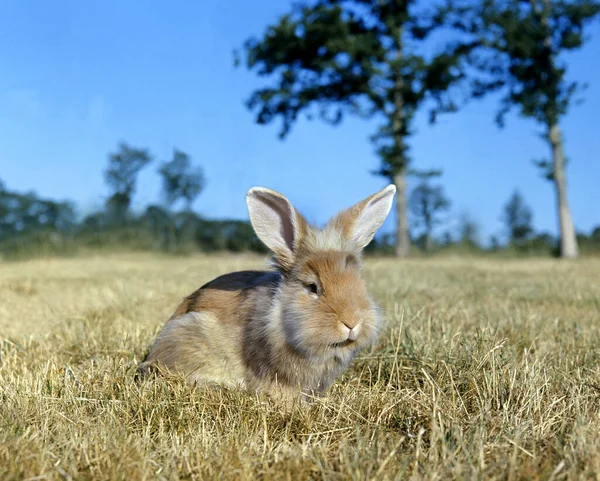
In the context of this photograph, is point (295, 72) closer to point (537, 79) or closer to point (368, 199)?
point (537, 79)

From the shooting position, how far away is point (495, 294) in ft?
22.2

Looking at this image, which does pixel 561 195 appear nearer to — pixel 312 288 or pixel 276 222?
pixel 276 222

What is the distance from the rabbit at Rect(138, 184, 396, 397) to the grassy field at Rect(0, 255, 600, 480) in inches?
5.7

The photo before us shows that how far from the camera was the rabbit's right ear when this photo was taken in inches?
119

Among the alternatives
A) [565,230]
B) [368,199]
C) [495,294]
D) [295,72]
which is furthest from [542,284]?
[295,72]

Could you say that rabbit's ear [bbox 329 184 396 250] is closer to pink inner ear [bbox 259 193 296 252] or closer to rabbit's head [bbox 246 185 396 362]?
rabbit's head [bbox 246 185 396 362]


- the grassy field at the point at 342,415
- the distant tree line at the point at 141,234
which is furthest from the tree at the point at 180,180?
the grassy field at the point at 342,415

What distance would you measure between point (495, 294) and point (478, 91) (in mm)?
15879

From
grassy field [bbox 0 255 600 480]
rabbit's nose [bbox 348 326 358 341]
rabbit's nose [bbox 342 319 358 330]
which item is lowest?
grassy field [bbox 0 255 600 480]

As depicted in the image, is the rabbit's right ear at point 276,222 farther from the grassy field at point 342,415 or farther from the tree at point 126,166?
the tree at point 126,166

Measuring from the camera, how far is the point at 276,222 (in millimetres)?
3086

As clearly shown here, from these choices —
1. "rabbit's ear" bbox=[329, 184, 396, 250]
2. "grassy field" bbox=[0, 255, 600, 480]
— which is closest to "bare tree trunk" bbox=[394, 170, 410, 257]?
"grassy field" bbox=[0, 255, 600, 480]

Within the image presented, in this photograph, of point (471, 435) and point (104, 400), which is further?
point (104, 400)

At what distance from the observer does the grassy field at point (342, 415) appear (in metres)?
2.07
